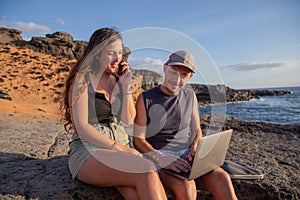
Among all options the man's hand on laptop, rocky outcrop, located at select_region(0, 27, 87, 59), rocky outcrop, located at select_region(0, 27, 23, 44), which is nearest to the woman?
the man's hand on laptop

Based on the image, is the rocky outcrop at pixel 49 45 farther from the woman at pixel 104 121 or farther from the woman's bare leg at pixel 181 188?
the woman's bare leg at pixel 181 188

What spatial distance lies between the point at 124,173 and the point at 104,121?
581mm

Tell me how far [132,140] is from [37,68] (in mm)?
22466

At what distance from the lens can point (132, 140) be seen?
2.39 meters

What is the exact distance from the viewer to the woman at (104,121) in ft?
5.57

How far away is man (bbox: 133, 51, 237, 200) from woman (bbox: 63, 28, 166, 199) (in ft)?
0.50

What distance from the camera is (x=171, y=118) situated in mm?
2457

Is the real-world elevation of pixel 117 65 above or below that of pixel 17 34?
below

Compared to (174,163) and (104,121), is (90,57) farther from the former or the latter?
(174,163)

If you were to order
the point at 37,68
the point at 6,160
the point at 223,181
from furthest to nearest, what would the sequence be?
the point at 37,68 < the point at 6,160 < the point at 223,181

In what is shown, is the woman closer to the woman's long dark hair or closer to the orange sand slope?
the woman's long dark hair

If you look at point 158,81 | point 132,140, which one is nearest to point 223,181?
point 132,140

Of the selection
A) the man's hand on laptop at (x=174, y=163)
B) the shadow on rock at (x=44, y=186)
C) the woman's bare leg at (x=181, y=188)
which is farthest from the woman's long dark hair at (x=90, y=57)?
the woman's bare leg at (x=181, y=188)

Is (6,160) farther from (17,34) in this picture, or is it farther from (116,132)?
(17,34)
